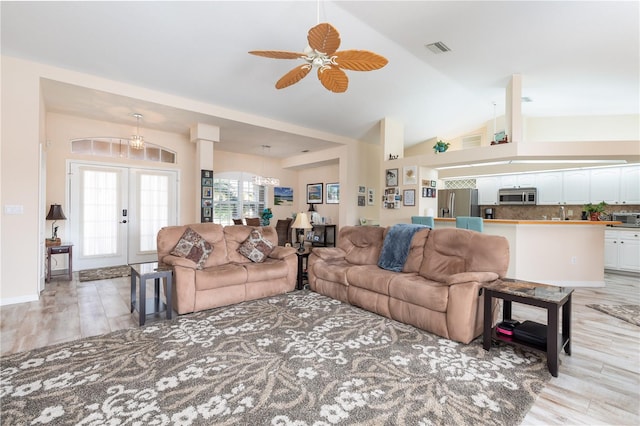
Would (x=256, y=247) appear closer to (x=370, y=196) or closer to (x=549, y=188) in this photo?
(x=370, y=196)

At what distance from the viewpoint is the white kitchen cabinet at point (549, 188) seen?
21.7ft

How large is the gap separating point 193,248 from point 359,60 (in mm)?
2871

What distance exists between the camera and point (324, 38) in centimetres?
245

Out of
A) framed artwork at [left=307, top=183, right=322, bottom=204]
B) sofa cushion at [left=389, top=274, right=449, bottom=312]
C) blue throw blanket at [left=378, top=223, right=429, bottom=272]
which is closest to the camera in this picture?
sofa cushion at [left=389, top=274, right=449, bottom=312]

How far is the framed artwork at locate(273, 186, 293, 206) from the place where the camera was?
9.43 metres

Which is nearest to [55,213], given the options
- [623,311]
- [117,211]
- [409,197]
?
[117,211]

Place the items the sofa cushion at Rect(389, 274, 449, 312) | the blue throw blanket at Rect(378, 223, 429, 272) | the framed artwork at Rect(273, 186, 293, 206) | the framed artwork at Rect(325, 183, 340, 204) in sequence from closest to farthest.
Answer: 1. the sofa cushion at Rect(389, 274, 449, 312)
2. the blue throw blanket at Rect(378, 223, 429, 272)
3. the framed artwork at Rect(325, 183, 340, 204)
4. the framed artwork at Rect(273, 186, 293, 206)

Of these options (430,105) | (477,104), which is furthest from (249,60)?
(477,104)

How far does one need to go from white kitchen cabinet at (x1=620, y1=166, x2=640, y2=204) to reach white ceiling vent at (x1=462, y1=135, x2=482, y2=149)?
2967 millimetres

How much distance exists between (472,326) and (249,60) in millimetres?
4238

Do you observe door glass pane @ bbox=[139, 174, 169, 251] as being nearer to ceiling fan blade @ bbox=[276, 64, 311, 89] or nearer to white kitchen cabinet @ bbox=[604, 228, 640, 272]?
ceiling fan blade @ bbox=[276, 64, 311, 89]

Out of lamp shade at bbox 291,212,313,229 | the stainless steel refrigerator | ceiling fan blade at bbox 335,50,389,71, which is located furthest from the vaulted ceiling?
the stainless steel refrigerator

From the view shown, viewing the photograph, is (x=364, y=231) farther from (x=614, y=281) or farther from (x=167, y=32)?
(x=614, y=281)

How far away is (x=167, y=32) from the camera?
353cm
